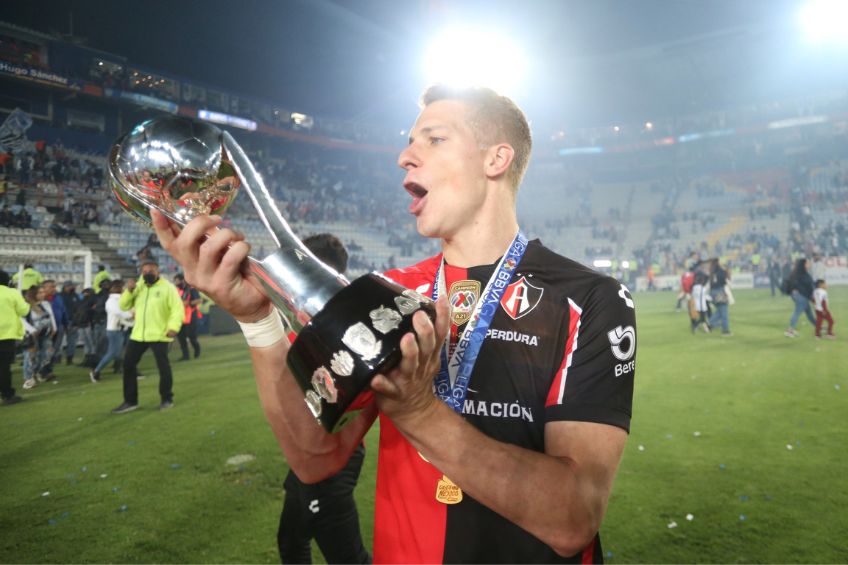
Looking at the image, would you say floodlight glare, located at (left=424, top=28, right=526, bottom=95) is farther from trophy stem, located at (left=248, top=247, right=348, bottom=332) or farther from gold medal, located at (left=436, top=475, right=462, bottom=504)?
trophy stem, located at (left=248, top=247, right=348, bottom=332)

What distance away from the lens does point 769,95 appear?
44.5m

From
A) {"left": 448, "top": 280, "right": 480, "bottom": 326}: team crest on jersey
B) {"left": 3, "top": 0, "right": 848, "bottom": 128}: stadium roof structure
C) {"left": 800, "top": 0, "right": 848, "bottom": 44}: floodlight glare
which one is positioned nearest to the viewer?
{"left": 448, "top": 280, "right": 480, "bottom": 326}: team crest on jersey

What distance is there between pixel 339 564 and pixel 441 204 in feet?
7.31

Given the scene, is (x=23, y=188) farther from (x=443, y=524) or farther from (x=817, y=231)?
(x=817, y=231)

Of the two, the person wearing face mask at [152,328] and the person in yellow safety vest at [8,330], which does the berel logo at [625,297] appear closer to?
the person wearing face mask at [152,328]

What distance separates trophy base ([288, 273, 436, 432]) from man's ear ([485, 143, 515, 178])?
42.8 inches

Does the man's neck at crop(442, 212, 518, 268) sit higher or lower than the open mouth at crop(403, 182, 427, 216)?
lower

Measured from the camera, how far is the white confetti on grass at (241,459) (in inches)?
222

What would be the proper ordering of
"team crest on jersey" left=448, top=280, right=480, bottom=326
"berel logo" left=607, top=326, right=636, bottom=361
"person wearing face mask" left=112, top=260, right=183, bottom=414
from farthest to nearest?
"person wearing face mask" left=112, top=260, right=183, bottom=414 → "team crest on jersey" left=448, top=280, right=480, bottom=326 → "berel logo" left=607, top=326, right=636, bottom=361

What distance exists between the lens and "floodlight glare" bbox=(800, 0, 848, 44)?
99.6ft

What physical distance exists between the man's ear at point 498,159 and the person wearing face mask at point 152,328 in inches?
287

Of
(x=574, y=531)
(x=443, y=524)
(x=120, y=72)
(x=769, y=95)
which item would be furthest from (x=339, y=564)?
(x=769, y=95)

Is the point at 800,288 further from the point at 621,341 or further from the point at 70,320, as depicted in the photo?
the point at 70,320

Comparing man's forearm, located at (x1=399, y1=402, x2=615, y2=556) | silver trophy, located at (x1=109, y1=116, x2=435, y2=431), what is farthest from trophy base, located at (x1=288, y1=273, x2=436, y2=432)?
man's forearm, located at (x1=399, y1=402, x2=615, y2=556)
